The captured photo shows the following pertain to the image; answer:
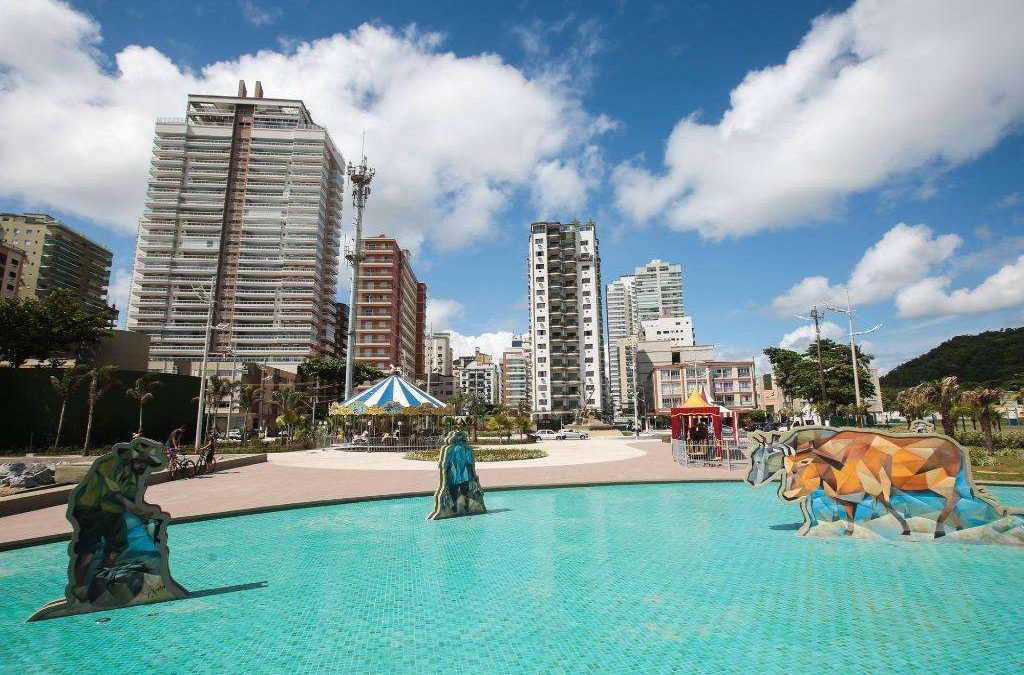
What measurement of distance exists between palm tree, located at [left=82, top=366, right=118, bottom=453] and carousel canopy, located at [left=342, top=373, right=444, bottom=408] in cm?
1399

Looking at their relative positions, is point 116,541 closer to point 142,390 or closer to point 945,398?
point 142,390

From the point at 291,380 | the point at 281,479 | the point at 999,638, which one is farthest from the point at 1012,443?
the point at 291,380

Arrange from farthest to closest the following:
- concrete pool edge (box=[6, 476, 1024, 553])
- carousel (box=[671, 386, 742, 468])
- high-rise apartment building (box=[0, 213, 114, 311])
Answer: high-rise apartment building (box=[0, 213, 114, 311]) < carousel (box=[671, 386, 742, 468]) < concrete pool edge (box=[6, 476, 1024, 553])

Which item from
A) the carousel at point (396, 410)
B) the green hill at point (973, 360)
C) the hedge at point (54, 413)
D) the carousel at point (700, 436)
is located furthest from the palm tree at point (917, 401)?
the green hill at point (973, 360)

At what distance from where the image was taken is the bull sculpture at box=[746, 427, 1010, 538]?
9195 mm

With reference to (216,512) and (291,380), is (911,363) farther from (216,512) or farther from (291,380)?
(216,512)

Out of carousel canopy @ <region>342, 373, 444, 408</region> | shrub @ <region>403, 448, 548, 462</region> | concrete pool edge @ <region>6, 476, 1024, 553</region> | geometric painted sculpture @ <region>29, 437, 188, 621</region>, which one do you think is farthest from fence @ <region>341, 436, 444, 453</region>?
geometric painted sculpture @ <region>29, 437, 188, 621</region>

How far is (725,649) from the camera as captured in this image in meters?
5.62

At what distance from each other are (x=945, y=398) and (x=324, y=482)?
31.1 m

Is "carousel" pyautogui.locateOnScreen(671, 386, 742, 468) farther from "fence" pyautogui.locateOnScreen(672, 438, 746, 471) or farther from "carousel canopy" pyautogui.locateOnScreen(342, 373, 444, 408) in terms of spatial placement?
"carousel canopy" pyautogui.locateOnScreen(342, 373, 444, 408)

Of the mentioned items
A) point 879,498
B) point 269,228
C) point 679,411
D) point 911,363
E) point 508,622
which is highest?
point 269,228

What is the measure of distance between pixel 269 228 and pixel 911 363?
173 meters

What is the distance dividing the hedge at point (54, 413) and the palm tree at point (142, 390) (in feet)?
1.05

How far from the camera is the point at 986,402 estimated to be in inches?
1003
